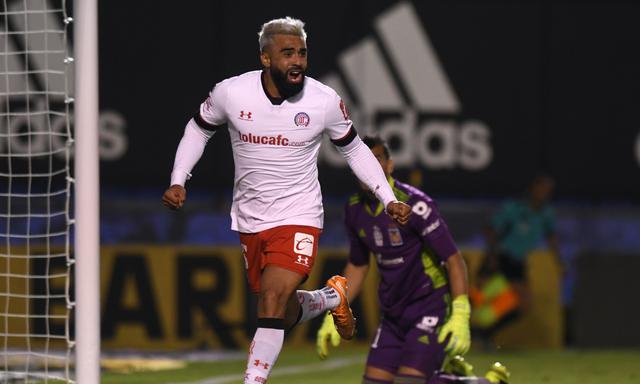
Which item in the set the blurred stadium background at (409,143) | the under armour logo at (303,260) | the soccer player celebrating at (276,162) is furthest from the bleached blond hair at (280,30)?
the blurred stadium background at (409,143)

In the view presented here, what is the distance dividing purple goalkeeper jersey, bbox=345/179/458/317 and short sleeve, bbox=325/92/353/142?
2.10 ft

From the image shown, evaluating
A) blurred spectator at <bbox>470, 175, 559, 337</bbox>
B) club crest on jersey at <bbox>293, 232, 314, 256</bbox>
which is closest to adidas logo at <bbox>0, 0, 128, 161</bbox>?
blurred spectator at <bbox>470, 175, 559, 337</bbox>

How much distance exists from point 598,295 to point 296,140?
765 cm

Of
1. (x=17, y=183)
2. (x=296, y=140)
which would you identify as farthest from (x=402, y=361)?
(x=17, y=183)

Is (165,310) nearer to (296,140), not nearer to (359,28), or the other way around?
(359,28)

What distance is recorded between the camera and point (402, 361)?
24.2 ft

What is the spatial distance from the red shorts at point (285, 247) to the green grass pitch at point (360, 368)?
11.5 feet

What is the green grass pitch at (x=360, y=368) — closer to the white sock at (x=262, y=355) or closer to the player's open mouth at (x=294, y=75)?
the white sock at (x=262, y=355)

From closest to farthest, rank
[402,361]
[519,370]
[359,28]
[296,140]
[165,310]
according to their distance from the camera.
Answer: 1. [296,140]
2. [402,361]
3. [519,370]
4. [165,310]
5. [359,28]

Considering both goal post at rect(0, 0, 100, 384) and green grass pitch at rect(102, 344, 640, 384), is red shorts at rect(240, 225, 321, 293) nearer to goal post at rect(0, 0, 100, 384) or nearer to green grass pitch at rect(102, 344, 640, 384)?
goal post at rect(0, 0, 100, 384)

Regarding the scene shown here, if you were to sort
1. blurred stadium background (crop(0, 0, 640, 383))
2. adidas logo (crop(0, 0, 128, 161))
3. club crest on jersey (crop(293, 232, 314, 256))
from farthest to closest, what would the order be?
blurred stadium background (crop(0, 0, 640, 383)) < adidas logo (crop(0, 0, 128, 161)) < club crest on jersey (crop(293, 232, 314, 256))

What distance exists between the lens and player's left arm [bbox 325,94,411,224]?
680cm

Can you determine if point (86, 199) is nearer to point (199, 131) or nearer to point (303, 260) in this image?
point (199, 131)

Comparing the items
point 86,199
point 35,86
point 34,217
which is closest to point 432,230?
point 86,199
